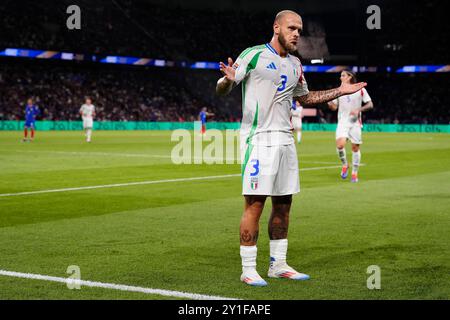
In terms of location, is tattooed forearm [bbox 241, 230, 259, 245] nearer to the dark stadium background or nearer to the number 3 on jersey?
the number 3 on jersey

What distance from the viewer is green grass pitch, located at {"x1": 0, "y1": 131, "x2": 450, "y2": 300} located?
5875mm

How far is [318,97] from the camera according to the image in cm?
662

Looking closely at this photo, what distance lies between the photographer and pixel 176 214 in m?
10.4

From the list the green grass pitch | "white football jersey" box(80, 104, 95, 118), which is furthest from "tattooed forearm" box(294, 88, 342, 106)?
"white football jersey" box(80, 104, 95, 118)

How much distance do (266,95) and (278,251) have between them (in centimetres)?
142

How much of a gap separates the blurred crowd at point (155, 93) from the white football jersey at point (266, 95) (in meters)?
47.2

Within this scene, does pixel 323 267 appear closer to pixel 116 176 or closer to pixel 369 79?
pixel 116 176

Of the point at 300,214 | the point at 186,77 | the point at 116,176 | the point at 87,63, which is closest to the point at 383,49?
the point at 186,77

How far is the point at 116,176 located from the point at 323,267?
10.3 meters

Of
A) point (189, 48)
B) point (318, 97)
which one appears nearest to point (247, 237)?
point (318, 97)

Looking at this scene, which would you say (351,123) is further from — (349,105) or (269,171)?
(269,171)

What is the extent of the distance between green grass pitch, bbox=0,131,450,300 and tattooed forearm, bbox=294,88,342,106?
1.59m

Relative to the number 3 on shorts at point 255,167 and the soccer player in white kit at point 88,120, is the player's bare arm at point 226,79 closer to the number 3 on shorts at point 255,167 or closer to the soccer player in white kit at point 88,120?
the number 3 on shorts at point 255,167

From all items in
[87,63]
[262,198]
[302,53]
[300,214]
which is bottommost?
[300,214]
